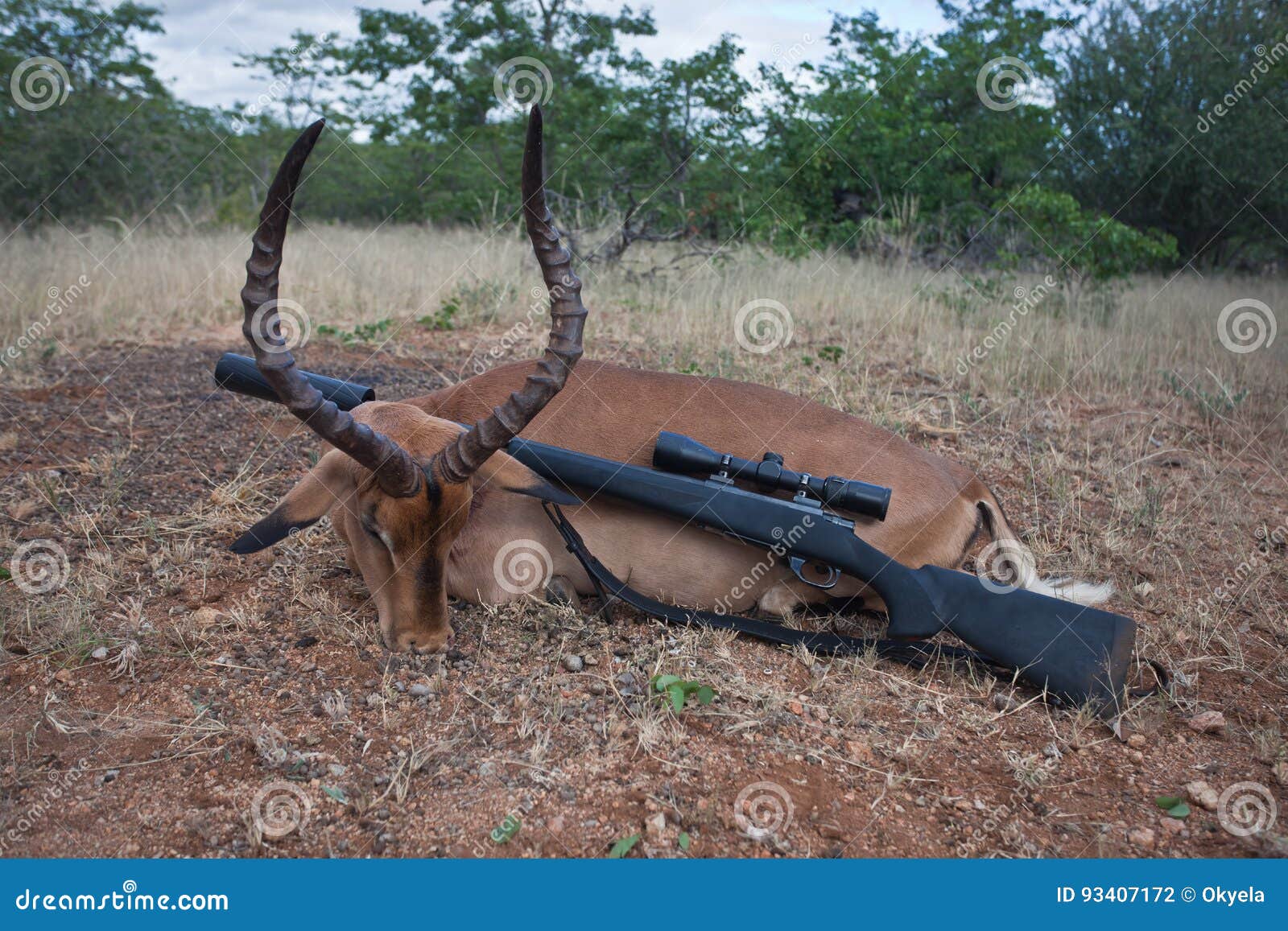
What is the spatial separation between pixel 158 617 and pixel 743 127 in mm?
11676

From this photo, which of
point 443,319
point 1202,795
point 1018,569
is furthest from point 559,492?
point 443,319

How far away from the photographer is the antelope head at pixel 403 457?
10.8 ft

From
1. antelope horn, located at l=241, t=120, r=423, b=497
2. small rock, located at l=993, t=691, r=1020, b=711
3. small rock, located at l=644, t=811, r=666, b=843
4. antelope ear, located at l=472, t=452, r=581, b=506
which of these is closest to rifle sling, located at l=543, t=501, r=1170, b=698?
small rock, located at l=993, t=691, r=1020, b=711

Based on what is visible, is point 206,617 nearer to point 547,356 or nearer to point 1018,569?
Answer: point 547,356

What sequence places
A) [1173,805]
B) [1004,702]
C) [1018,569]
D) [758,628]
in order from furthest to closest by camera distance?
[1018,569] → [758,628] → [1004,702] → [1173,805]

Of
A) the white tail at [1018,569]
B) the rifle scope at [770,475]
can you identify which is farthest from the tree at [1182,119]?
the rifle scope at [770,475]

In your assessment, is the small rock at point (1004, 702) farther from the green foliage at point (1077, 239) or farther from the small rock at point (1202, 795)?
the green foliage at point (1077, 239)

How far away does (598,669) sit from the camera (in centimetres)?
395

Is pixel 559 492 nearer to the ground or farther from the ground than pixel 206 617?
farther from the ground

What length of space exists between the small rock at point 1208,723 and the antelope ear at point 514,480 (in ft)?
8.62

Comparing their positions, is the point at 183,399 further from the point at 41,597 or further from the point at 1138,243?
the point at 1138,243

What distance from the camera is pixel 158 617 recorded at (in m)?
4.25

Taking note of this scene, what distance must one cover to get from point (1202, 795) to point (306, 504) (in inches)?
141

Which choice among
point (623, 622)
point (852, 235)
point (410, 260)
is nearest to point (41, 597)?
point (623, 622)
